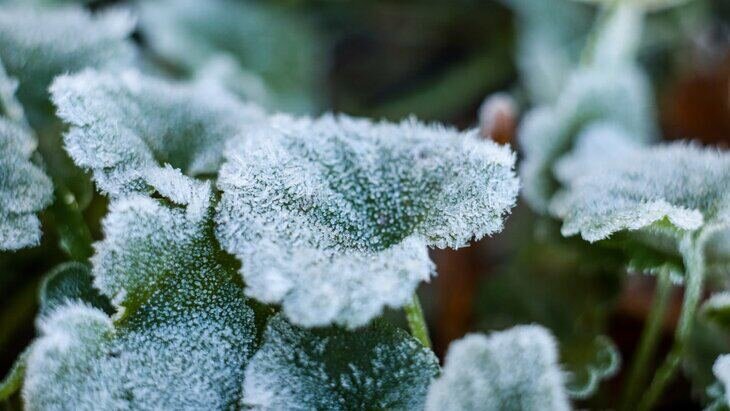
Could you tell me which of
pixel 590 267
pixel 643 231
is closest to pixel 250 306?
pixel 643 231

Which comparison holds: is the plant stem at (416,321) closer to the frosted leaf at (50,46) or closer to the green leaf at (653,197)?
the green leaf at (653,197)

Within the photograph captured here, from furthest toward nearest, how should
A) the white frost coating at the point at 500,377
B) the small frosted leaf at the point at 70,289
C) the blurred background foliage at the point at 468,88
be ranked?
the blurred background foliage at the point at 468,88 → the small frosted leaf at the point at 70,289 → the white frost coating at the point at 500,377

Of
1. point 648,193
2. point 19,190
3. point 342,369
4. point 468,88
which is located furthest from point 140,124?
point 468,88

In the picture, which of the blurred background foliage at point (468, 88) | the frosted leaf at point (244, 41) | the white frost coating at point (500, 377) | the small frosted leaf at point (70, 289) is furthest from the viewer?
the frosted leaf at point (244, 41)

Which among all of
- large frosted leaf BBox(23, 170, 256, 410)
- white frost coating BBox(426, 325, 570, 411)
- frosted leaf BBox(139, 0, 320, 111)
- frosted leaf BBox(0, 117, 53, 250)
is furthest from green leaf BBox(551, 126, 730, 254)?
frosted leaf BBox(139, 0, 320, 111)

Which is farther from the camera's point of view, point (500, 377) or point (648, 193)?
point (648, 193)

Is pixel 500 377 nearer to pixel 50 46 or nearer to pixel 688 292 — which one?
pixel 688 292

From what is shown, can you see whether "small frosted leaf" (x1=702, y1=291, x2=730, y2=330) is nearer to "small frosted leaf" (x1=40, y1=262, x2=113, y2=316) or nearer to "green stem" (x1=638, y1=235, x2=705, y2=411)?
"green stem" (x1=638, y1=235, x2=705, y2=411)

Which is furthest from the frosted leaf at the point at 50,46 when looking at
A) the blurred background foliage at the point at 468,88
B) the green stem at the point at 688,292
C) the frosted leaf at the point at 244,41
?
the green stem at the point at 688,292
